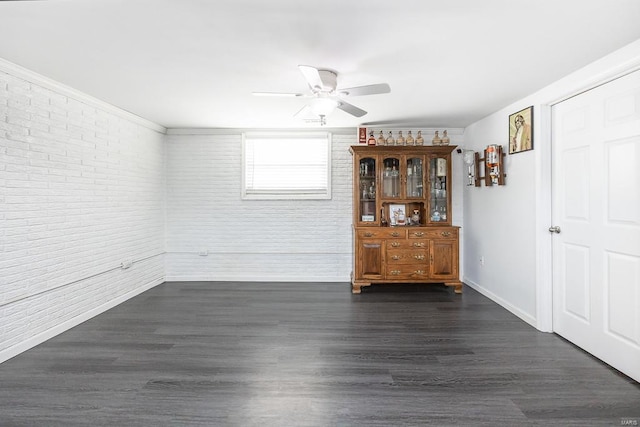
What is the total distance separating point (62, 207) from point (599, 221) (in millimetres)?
4805

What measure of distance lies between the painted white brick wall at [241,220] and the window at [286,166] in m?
0.13

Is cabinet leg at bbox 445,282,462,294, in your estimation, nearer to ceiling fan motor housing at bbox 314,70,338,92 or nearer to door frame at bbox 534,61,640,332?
door frame at bbox 534,61,640,332

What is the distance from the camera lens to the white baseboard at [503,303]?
3.64 meters

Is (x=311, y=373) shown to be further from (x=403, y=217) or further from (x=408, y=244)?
(x=403, y=217)

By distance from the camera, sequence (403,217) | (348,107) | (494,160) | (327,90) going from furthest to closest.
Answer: (403,217) < (494,160) < (348,107) < (327,90)

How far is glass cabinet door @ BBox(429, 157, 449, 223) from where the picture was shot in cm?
518

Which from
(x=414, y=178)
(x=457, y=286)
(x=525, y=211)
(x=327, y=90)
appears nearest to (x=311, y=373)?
(x=327, y=90)

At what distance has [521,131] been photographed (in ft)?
12.3

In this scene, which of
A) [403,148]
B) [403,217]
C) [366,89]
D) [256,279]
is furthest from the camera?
[256,279]

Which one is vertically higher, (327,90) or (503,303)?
(327,90)

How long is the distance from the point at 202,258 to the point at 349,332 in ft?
10.1

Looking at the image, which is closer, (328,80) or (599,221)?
(599,221)

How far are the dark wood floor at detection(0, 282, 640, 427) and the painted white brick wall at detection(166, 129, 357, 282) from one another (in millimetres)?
1509

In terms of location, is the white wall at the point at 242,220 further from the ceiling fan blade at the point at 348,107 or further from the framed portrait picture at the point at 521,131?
the framed portrait picture at the point at 521,131
